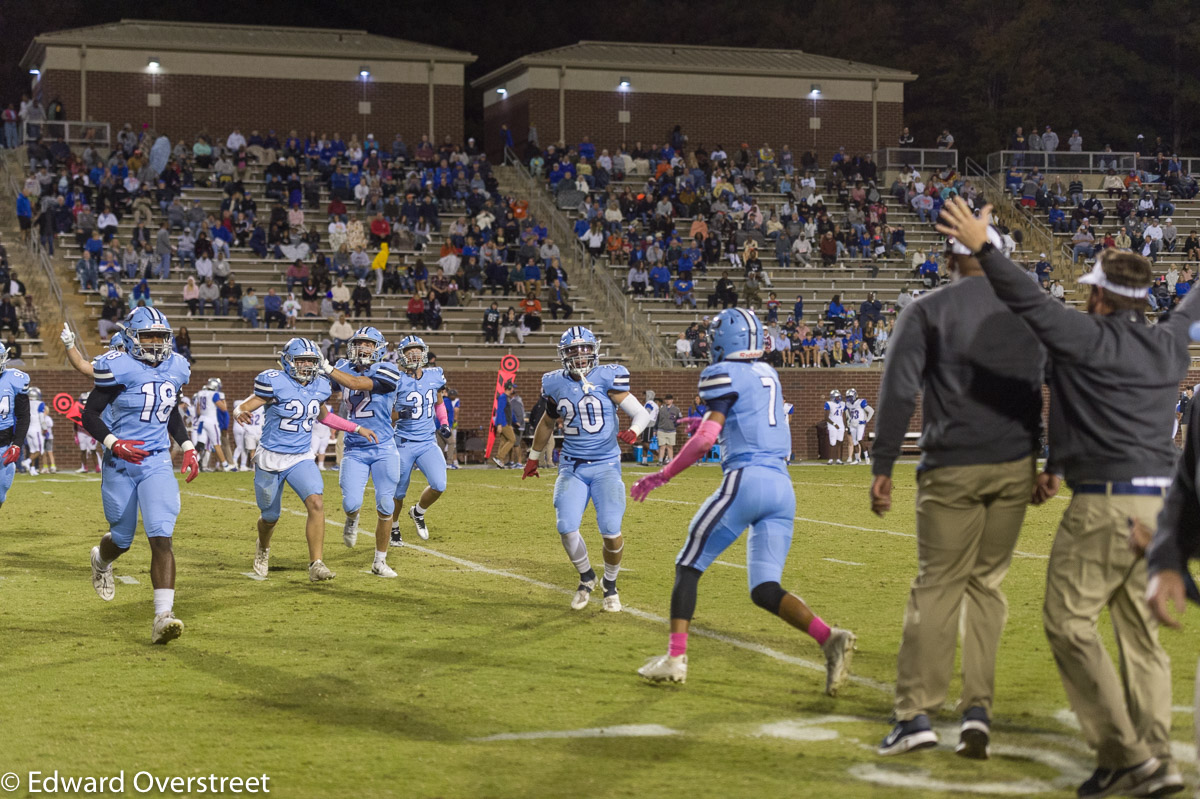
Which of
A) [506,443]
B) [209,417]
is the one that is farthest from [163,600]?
[506,443]

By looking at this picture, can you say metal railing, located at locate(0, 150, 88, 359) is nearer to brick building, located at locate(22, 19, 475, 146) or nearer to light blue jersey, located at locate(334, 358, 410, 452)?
brick building, located at locate(22, 19, 475, 146)

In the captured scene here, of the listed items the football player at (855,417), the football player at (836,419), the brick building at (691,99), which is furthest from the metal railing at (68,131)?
the football player at (855,417)

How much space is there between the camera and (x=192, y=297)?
29625 mm

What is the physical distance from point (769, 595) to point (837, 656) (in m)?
0.45

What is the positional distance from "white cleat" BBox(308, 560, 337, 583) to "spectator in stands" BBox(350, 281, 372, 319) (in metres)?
19.1

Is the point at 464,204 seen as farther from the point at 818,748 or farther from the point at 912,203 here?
the point at 818,748

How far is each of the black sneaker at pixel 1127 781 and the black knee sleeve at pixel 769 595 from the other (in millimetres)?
2096

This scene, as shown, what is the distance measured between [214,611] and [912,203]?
3210cm

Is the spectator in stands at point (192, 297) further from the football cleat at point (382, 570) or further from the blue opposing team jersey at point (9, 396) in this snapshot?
the football cleat at point (382, 570)

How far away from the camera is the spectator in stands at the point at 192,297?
2961cm

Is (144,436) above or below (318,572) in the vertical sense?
above

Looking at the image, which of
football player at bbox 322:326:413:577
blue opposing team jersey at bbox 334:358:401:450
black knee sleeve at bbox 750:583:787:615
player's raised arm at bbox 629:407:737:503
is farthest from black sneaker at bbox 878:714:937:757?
blue opposing team jersey at bbox 334:358:401:450

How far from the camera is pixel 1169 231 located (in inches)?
1502

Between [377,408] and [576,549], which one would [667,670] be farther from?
[377,408]
